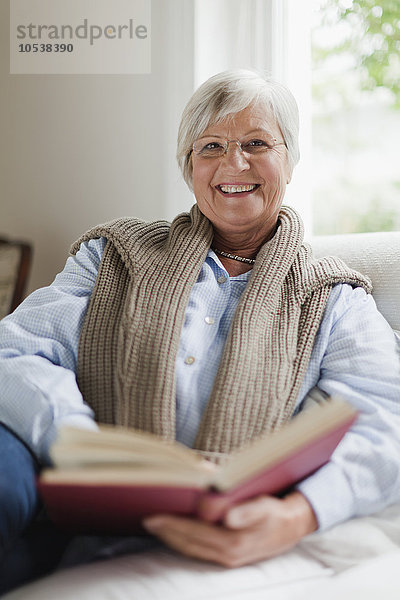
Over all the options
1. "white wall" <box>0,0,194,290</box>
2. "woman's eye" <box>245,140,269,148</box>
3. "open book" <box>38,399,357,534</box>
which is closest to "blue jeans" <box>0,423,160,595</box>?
"open book" <box>38,399,357,534</box>

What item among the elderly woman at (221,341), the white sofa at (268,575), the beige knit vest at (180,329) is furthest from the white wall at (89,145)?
the white sofa at (268,575)

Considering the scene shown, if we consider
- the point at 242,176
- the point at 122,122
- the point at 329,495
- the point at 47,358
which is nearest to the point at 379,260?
the point at 242,176

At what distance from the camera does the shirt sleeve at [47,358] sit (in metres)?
1.01

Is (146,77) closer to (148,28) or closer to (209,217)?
(148,28)

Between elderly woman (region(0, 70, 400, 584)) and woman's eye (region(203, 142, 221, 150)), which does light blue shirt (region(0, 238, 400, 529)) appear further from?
woman's eye (region(203, 142, 221, 150))

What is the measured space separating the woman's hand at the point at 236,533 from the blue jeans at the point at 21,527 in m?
0.20

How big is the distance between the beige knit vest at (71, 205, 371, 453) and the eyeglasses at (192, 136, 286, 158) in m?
0.18

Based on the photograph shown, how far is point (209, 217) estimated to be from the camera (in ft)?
4.60

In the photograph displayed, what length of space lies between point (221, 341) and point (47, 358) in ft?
1.13

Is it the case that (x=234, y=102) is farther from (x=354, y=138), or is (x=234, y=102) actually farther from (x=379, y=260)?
(x=354, y=138)

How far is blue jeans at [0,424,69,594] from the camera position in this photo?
32.7 inches

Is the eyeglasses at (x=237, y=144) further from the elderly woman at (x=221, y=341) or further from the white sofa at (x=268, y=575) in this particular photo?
the white sofa at (x=268, y=575)

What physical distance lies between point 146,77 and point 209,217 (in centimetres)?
90

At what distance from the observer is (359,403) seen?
42.2 inches
